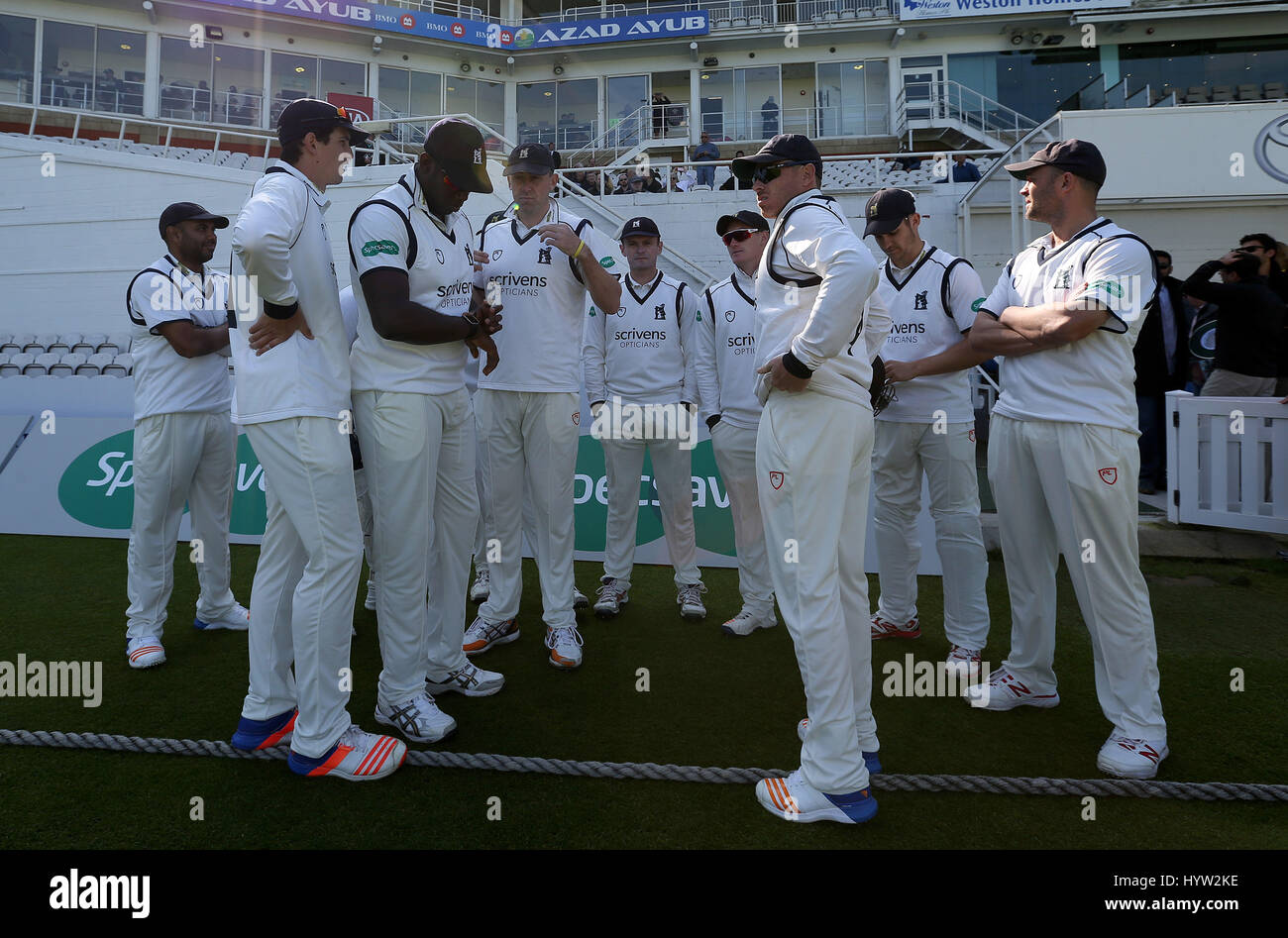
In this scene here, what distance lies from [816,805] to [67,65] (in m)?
32.0

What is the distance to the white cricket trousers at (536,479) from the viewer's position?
13.2 ft

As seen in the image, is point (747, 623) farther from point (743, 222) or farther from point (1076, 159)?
point (1076, 159)

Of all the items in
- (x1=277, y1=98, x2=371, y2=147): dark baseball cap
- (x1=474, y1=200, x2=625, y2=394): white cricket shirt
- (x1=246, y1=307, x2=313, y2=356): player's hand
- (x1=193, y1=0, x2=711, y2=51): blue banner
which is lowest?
(x1=246, y1=307, x2=313, y2=356): player's hand

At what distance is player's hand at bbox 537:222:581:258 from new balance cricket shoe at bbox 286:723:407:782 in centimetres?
236

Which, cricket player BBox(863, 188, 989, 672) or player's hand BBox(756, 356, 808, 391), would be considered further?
cricket player BBox(863, 188, 989, 672)

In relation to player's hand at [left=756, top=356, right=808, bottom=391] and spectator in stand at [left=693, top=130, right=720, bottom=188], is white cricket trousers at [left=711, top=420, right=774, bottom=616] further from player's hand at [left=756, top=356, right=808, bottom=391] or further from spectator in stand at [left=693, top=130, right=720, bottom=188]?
spectator in stand at [left=693, top=130, right=720, bottom=188]

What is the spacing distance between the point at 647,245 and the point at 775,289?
99.2 inches

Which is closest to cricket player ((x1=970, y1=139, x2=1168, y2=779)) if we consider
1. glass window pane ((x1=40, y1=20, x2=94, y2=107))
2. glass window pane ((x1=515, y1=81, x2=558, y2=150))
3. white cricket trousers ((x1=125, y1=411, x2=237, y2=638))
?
white cricket trousers ((x1=125, y1=411, x2=237, y2=638))

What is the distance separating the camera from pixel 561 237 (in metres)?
3.73

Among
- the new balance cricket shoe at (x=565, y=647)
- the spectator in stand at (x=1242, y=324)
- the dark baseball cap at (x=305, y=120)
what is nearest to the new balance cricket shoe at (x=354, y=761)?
the new balance cricket shoe at (x=565, y=647)

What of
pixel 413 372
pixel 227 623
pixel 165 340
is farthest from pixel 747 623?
pixel 165 340

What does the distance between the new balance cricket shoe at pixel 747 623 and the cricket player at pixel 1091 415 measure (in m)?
1.79

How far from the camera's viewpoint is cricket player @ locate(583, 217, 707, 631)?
16.0ft
